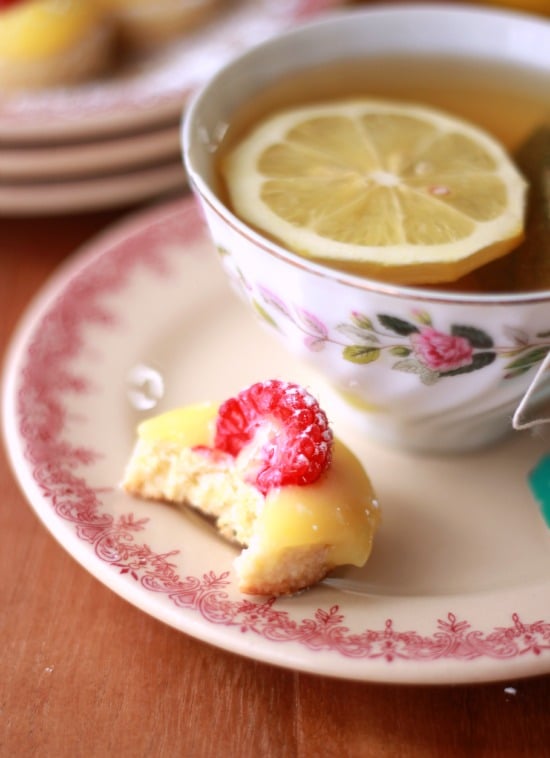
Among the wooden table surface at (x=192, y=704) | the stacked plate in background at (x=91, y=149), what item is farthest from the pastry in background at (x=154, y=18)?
the wooden table surface at (x=192, y=704)

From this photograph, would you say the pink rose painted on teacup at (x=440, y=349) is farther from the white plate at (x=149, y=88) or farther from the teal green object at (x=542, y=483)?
the white plate at (x=149, y=88)

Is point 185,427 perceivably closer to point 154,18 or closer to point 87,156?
point 87,156

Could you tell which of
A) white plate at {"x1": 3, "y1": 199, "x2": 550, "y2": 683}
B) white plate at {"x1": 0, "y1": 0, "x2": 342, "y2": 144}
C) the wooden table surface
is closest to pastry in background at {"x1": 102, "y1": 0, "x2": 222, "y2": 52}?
white plate at {"x1": 0, "y1": 0, "x2": 342, "y2": 144}

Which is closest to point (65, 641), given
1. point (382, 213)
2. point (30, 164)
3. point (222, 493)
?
point (222, 493)

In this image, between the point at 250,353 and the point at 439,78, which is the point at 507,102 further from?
the point at 250,353

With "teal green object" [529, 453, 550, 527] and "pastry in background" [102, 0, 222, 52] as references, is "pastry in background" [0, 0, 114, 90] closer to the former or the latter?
"pastry in background" [102, 0, 222, 52]

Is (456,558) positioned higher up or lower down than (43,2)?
lower down

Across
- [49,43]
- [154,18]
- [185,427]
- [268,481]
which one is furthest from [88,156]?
[268,481]
